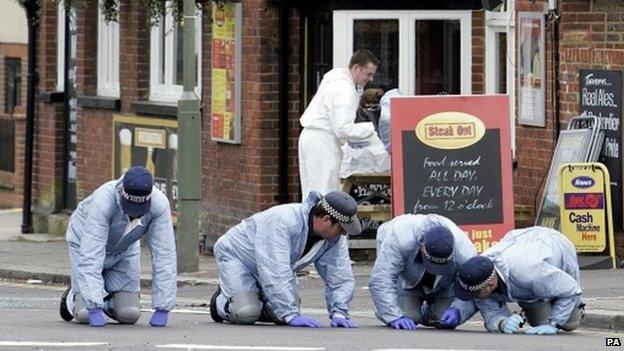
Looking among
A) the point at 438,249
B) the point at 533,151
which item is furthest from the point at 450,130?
the point at 438,249

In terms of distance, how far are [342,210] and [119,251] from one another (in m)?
1.64

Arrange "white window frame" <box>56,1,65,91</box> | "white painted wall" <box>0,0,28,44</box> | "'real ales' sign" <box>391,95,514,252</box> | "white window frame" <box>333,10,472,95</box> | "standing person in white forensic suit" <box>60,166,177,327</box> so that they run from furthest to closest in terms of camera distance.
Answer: "white painted wall" <box>0,0,28,44</box> < "white window frame" <box>56,1,65,91</box> < "white window frame" <box>333,10,472,95</box> < "'real ales' sign" <box>391,95,514,252</box> < "standing person in white forensic suit" <box>60,166,177,327</box>

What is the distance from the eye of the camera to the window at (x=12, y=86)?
32438mm

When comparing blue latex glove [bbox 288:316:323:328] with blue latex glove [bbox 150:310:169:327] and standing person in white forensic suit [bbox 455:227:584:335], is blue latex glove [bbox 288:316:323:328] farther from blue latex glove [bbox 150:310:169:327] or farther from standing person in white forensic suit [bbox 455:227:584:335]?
standing person in white forensic suit [bbox 455:227:584:335]

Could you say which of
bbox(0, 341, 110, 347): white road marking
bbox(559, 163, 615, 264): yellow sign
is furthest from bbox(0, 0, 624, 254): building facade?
bbox(0, 341, 110, 347): white road marking

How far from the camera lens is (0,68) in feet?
107

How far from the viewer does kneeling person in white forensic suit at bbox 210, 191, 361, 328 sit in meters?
13.3

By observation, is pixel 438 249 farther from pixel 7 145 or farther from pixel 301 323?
pixel 7 145

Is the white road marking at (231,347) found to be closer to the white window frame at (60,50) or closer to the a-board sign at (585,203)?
the a-board sign at (585,203)

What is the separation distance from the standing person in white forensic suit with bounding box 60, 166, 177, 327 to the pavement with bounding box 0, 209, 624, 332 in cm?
331

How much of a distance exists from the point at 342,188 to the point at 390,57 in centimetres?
165

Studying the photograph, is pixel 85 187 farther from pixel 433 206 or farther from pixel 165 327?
pixel 165 327

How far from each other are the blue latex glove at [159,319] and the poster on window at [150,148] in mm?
9128

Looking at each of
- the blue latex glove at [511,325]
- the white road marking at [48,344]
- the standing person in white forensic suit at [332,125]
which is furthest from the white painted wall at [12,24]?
the white road marking at [48,344]
